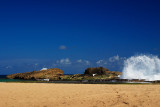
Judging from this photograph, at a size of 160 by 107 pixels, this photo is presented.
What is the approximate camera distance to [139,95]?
13.3 meters

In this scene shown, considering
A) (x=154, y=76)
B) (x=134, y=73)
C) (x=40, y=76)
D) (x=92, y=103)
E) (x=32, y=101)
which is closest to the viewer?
(x=92, y=103)

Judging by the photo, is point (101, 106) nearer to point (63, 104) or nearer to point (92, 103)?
point (92, 103)

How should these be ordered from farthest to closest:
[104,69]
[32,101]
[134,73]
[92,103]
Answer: [104,69], [134,73], [32,101], [92,103]

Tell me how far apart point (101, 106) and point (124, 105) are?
1415 millimetres

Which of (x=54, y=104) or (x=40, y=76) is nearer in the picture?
(x=54, y=104)

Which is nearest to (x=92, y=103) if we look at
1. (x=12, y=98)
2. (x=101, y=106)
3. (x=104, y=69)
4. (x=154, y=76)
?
(x=101, y=106)

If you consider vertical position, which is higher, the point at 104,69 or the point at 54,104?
the point at 104,69

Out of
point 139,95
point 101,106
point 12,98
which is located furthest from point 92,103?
point 12,98

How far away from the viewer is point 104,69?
5262cm

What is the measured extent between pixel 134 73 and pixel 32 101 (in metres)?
31.7

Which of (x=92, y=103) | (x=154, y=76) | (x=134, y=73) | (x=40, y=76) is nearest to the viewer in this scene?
(x=92, y=103)

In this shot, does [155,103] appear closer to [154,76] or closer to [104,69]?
[154,76]

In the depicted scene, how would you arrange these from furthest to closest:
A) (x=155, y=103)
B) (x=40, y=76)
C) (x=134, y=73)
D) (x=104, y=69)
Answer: (x=40, y=76)
(x=104, y=69)
(x=134, y=73)
(x=155, y=103)

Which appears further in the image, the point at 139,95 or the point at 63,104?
the point at 139,95
